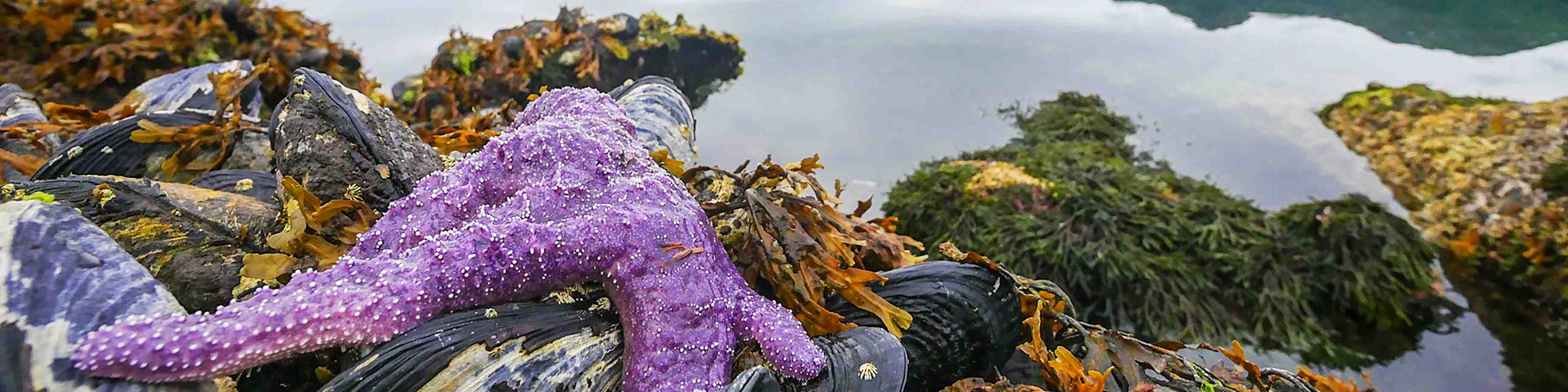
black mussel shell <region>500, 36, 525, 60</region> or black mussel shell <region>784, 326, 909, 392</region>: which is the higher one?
black mussel shell <region>500, 36, 525, 60</region>

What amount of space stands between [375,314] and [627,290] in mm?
Answer: 419

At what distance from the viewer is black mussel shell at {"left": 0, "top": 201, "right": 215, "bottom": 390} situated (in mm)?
983

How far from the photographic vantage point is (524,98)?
4.84m

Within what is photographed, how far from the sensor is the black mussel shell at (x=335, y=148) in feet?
5.55

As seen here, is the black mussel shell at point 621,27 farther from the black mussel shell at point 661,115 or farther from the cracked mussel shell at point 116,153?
the cracked mussel shell at point 116,153

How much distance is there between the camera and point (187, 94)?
9.60ft

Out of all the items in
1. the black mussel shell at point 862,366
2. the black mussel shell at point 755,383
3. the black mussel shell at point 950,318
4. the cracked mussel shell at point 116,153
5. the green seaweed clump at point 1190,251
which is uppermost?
the cracked mussel shell at point 116,153

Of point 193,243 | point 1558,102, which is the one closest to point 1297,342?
point 1558,102

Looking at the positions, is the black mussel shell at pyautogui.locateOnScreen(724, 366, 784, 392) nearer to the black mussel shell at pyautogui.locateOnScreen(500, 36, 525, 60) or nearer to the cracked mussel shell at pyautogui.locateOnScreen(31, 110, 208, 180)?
the cracked mussel shell at pyautogui.locateOnScreen(31, 110, 208, 180)

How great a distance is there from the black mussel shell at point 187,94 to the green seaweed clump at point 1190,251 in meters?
3.04

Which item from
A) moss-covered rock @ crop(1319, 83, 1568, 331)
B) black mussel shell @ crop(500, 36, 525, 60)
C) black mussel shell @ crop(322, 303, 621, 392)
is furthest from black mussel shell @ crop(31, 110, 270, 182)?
moss-covered rock @ crop(1319, 83, 1568, 331)

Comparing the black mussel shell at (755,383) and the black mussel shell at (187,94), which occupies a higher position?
the black mussel shell at (187,94)

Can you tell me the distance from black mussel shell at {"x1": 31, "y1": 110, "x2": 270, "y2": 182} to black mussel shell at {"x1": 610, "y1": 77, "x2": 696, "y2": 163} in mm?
1110

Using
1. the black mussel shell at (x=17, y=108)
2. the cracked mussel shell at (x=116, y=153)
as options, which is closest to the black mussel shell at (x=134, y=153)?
the cracked mussel shell at (x=116, y=153)
